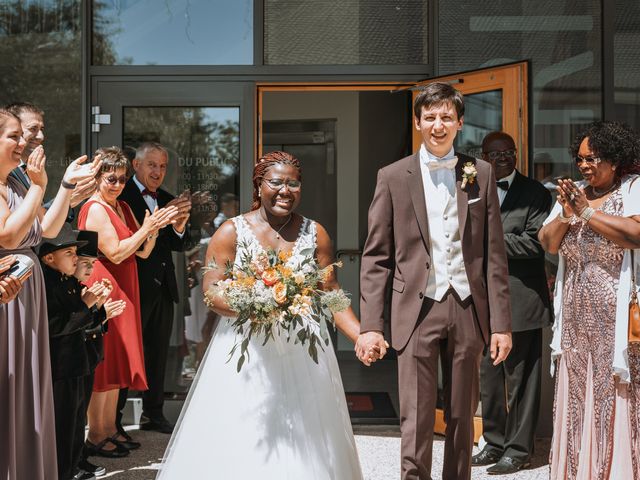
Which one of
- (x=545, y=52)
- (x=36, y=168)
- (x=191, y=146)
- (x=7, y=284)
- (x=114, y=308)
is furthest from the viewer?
(x=191, y=146)

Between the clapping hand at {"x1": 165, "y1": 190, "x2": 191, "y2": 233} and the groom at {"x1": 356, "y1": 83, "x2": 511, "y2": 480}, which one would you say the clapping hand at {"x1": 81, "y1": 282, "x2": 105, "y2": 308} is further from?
the groom at {"x1": 356, "y1": 83, "x2": 511, "y2": 480}

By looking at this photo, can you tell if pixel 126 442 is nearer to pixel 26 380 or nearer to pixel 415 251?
pixel 26 380

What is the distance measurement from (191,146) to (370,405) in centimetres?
283

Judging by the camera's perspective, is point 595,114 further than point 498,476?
Yes

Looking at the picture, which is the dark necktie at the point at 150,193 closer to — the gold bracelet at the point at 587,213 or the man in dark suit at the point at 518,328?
the man in dark suit at the point at 518,328

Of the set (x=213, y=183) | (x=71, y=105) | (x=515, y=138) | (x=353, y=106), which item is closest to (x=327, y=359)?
(x=515, y=138)

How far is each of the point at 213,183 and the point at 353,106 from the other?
4.42 m

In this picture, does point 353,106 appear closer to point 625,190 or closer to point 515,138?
point 515,138

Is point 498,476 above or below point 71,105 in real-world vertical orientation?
below

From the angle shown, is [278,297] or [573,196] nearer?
[278,297]

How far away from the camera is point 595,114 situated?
702 centimetres

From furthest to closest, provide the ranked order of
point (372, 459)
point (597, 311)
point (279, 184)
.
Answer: point (372, 459)
point (597, 311)
point (279, 184)

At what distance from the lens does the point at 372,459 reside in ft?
19.9

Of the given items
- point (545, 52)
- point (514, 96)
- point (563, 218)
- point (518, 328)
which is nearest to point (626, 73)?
point (545, 52)
